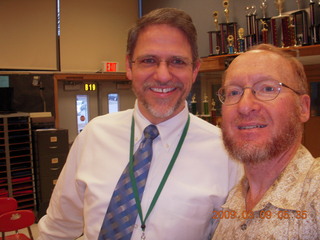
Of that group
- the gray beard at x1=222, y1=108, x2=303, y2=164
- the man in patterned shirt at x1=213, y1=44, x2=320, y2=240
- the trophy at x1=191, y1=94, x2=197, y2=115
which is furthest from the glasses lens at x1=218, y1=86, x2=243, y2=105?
the trophy at x1=191, y1=94, x2=197, y2=115

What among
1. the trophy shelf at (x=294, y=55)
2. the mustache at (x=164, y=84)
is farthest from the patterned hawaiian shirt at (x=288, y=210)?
the trophy shelf at (x=294, y=55)

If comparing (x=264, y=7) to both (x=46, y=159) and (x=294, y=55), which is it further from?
(x=46, y=159)

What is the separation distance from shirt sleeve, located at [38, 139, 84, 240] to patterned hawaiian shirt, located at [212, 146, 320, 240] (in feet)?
3.12

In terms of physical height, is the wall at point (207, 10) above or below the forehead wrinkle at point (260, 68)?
above

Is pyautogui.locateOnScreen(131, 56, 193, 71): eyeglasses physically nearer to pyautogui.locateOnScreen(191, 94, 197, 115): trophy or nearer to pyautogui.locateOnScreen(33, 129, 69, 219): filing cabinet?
pyautogui.locateOnScreen(191, 94, 197, 115): trophy

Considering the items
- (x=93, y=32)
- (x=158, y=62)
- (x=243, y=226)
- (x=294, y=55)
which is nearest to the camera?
(x=243, y=226)

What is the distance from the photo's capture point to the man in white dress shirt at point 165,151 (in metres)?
1.41

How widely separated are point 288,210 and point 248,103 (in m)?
0.34

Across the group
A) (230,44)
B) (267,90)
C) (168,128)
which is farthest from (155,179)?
(230,44)

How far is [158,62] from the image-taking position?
153 cm

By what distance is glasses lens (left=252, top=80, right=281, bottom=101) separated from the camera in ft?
3.43

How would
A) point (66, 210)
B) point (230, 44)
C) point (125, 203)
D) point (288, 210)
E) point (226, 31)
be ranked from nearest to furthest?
point (288, 210)
point (125, 203)
point (66, 210)
point (230, 44)
point (226, 31)

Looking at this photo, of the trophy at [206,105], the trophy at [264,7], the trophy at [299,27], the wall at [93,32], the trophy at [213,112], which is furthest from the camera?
the wall at [93,32]
